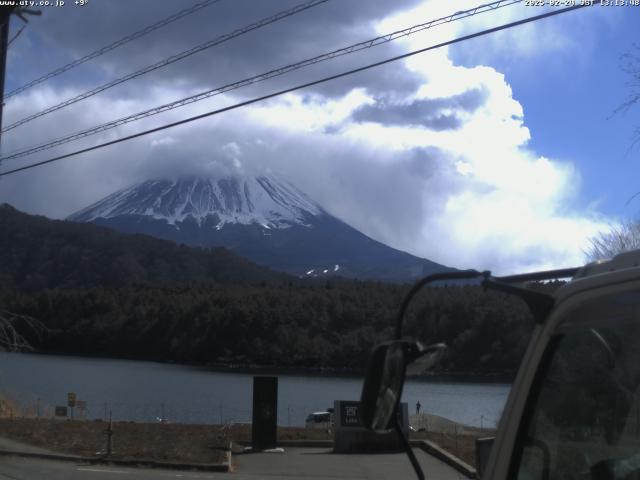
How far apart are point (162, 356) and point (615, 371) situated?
10169cm

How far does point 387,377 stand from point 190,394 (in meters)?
48.3

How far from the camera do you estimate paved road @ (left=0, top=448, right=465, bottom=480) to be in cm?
1550

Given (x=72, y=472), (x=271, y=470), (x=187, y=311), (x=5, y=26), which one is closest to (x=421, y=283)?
(x=72, y=472)

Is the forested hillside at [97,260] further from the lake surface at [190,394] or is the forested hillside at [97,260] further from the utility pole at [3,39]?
the utility pole at [3,39]

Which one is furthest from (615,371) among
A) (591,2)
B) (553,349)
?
(591,2)

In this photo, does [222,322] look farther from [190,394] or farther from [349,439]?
[349,439]

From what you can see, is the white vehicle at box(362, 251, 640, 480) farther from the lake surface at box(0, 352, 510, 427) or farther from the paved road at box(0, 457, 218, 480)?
the lake surface at box(0, 352, 510, 427)

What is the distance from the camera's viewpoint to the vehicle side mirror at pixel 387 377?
2467mm

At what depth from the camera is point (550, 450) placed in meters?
2.48

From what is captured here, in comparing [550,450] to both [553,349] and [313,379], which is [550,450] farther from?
[313,379]

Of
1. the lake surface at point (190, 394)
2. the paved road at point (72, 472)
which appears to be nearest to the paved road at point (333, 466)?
the paved road at point (72, 472)

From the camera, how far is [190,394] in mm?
49531

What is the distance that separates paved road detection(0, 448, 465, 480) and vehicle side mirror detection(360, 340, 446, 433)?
43.8 feet

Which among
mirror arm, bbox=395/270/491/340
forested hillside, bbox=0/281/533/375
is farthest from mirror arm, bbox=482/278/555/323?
forested hillside, bbox=0/281/533/375
